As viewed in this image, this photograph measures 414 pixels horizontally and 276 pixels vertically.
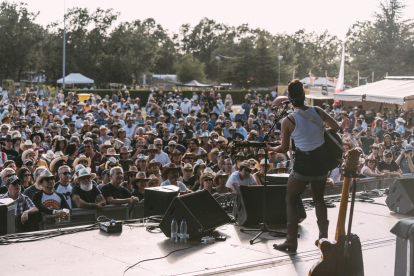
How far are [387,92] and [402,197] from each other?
12.9 m

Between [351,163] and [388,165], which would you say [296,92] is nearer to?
[351,163]

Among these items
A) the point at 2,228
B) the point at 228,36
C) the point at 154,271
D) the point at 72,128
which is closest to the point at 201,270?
the point at 154,271

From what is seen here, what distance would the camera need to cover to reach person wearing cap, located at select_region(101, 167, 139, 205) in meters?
8.35

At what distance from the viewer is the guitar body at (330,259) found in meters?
4.48

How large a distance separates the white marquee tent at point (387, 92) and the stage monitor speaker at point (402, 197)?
36.8ft

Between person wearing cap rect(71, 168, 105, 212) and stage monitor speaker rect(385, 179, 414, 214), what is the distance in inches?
167

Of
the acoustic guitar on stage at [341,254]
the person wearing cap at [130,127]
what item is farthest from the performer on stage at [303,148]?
the person wearing cap at [130,127]

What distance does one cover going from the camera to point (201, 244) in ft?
20.1

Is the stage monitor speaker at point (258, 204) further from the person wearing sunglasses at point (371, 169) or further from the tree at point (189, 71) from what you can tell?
A: the tree at point (189, 71)

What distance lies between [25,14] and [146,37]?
18.5 meters

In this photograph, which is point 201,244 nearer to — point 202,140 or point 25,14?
point 202,140

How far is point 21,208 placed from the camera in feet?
24.5

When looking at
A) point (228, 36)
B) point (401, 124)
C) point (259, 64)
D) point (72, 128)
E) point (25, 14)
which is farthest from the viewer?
point (228, 36)

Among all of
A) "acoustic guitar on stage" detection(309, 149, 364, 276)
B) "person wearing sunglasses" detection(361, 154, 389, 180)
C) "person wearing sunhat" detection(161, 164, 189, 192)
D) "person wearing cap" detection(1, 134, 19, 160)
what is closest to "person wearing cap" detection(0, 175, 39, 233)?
"person wearing sunhat" detection(161, 164, 189, 192)
